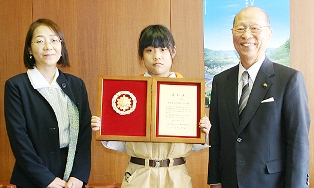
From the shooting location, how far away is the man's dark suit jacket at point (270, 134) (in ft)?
5.97

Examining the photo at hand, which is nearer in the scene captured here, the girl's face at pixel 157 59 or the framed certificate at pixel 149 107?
the framed certificate at pixel 149 107

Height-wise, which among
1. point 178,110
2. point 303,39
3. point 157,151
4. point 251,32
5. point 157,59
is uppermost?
point 303,39

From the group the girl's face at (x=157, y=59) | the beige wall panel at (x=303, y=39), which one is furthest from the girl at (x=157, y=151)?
the beige wall panel at (x=303, y=39)

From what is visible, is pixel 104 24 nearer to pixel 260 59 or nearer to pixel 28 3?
pixel 28 3

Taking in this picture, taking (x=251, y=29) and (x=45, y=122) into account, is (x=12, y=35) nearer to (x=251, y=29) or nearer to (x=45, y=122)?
(x=45, y=122)

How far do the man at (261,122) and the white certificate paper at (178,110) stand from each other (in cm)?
19

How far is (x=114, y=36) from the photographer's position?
134 inches

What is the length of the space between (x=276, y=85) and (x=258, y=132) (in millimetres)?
269

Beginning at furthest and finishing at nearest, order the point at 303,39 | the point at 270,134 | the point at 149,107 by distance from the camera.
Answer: the point at 303,39, the point at 149,107, the point at 270,134

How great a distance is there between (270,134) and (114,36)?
6.47ft

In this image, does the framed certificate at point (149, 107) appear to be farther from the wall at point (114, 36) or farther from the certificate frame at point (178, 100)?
the wall at point (114, 36)

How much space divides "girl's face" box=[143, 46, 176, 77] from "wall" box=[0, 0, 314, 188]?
1228 mm

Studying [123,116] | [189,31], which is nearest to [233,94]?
[123,116]

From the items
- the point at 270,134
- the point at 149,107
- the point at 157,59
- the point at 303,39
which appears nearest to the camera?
the point at 270,134
